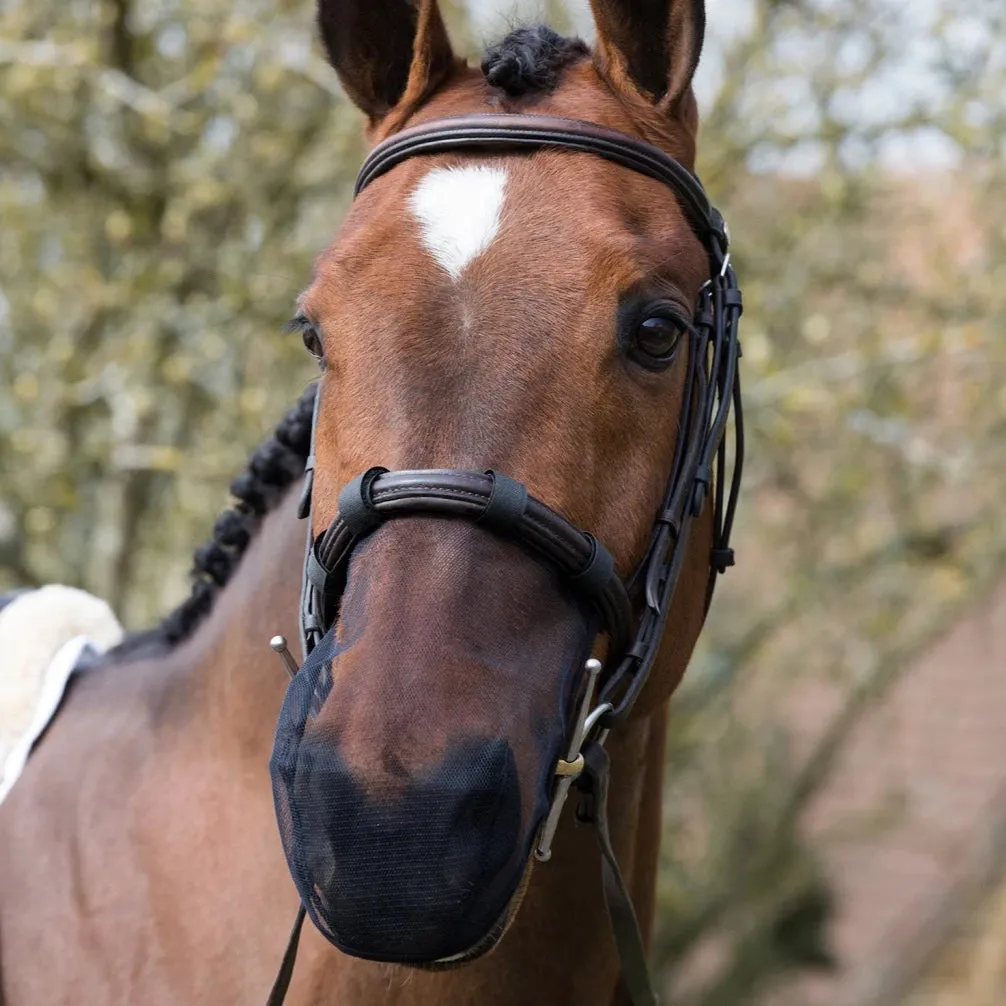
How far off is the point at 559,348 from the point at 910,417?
5249 mm

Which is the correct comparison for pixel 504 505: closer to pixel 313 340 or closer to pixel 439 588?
pixel 439 588

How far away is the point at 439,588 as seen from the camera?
5.24ft

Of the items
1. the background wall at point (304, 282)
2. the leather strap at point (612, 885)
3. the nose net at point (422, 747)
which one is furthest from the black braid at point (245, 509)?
the background wall at point (304, 282)

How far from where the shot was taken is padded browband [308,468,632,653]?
1.63 meters

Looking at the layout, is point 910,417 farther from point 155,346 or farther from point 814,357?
point 155,346

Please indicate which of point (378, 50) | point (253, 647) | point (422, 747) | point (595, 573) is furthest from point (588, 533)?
point (378, 50)

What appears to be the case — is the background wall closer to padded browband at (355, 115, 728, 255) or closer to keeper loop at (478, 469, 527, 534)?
padded browband at (355, 115, 728, 255)

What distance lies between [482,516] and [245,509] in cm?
103

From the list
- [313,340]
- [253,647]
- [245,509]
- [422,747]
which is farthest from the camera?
[245,509]

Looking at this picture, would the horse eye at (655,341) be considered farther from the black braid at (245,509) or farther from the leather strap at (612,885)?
the black braid at (245,509)

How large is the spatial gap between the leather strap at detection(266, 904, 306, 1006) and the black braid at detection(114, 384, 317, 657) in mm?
825

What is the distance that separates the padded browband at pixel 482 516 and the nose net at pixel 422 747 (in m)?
0.03

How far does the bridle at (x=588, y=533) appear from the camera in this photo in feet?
5.42

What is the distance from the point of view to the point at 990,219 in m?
6.77
